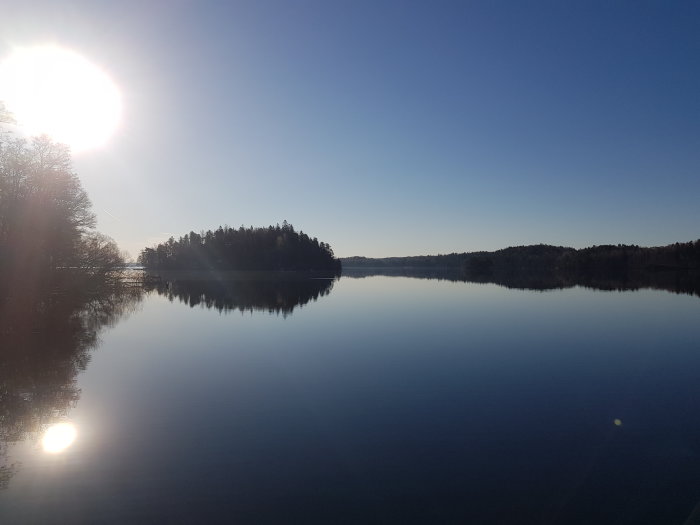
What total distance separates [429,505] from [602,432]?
17.9 feet

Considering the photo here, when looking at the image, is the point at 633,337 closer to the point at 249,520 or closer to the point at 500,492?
the point at 500,492

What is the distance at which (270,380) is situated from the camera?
1462cm

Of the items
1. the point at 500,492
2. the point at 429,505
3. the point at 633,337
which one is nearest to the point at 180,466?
the point at 429,505

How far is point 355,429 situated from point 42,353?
52.3ft

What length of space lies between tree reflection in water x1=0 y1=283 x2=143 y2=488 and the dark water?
0.12 metres

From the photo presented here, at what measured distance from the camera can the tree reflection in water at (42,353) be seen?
10586mm

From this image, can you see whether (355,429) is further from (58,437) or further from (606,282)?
(606,282)

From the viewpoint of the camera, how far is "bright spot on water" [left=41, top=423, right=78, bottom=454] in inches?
351

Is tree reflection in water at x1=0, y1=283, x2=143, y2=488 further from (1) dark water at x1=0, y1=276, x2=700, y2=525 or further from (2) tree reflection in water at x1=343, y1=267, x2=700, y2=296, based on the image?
(2) tree reflection in water at x1=343, y1=267, x2=700, y2=296

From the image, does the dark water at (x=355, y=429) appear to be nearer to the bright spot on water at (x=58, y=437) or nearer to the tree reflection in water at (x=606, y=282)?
the bright spot on water at (x=58, y=437)

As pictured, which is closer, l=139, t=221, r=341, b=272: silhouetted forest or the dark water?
the dark water

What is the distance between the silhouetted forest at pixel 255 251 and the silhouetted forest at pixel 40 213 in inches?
4403

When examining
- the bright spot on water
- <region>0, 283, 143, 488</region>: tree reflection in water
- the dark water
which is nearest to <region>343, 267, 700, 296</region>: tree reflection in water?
the dark water

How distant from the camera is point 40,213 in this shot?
32906 mm
